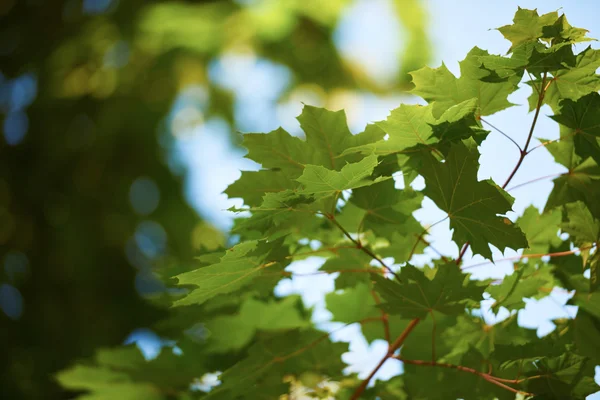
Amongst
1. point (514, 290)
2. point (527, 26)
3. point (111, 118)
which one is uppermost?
point (111, 118)

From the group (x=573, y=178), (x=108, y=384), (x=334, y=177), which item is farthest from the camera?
(x=108, y=384)

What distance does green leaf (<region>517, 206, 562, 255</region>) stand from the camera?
0.73 meters

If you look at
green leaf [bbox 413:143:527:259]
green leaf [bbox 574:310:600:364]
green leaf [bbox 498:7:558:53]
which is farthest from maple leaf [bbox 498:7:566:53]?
green leaf [bbox 574:310:600:364]

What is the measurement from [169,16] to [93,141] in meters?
1.15

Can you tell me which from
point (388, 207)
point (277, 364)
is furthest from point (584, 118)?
point (277, 364)

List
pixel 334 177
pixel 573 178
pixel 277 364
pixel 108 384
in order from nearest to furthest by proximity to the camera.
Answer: pixel 334 177
pixel 573 178
pixel 277 364
pixel 108 384

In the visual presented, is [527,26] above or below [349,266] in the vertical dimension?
above

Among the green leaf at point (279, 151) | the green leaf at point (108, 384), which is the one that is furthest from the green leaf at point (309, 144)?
the green leaf at point (108, 384)

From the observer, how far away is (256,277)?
73 cm

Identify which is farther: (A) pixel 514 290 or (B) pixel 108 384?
(B) pixel 108 384

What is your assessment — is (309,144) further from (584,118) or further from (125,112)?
(125,112)

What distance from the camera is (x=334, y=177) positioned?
22.4 inches

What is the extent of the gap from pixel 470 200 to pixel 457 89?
147 mm

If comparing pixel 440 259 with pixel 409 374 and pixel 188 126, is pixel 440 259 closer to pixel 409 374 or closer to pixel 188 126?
pixel 409 374
